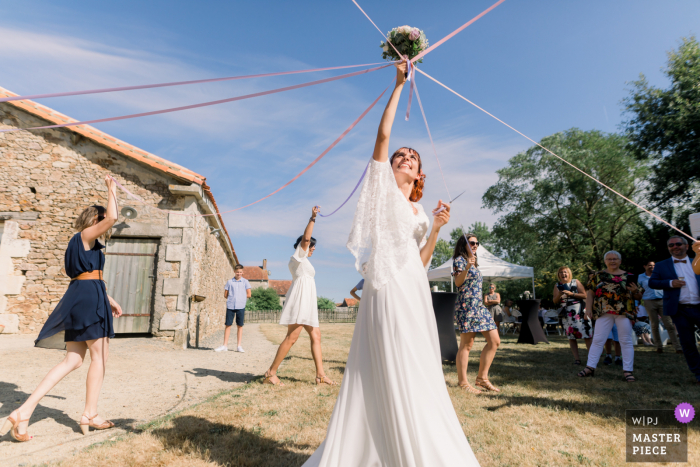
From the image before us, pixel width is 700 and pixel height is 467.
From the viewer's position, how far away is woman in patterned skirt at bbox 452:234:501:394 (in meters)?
4.64

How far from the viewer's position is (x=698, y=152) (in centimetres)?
1185

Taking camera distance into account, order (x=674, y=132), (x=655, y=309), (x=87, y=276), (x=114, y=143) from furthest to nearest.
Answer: (x=674, y=132) → (x=114, y=143) → (x=655, y=309) → (x=87, y=276)

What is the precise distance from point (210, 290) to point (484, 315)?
10.4m

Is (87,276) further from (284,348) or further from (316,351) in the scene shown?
(316,351)

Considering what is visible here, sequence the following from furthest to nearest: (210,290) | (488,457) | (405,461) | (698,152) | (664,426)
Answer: (210,290)
(698,152)
(664,426)
(488,457)
(405,461)

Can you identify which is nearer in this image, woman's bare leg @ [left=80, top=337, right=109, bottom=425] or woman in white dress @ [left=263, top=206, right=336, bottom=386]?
woman's bare leg @ [left=80, top=337, right=109, bottom=425]

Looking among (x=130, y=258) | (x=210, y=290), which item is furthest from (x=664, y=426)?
(x=210, y=290)

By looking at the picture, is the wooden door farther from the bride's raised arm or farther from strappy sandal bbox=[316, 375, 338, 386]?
the bride's raised arm

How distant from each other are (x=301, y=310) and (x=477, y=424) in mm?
2578

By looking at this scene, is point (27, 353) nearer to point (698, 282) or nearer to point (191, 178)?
point (191, 178)

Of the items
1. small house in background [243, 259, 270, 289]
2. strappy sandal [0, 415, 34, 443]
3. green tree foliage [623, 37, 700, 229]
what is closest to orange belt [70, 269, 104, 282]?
strappy sandal [0, 415, 34, 443]

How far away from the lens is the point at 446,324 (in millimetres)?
7129

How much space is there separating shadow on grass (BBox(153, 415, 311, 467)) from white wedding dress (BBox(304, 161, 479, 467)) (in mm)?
561

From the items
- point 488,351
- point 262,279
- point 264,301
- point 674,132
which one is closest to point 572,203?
point 674,132
